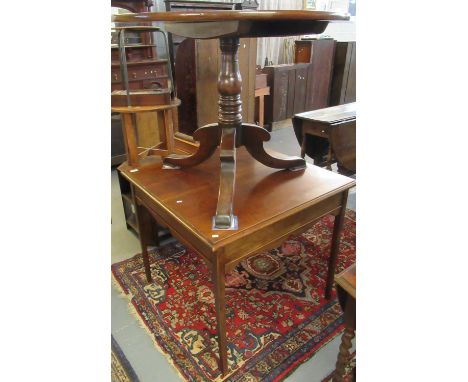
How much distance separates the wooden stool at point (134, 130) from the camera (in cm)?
145

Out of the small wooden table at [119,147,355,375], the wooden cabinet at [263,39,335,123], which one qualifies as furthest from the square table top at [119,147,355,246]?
the wooden cabinet at [263,39,335,123]

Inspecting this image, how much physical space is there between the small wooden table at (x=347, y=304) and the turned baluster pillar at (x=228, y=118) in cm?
34

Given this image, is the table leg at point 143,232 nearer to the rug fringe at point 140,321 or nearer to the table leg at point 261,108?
the rug fringe at point 140,321

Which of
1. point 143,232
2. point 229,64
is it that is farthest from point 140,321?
point 229,64

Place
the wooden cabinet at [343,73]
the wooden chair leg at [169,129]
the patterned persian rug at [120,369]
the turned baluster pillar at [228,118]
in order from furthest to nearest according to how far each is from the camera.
→ the wooden cabinet at [343,73] < the wooden chair leg at [169,129] < the patterned persian rug at [120,369] < the turned baluster pillar at [228,118]

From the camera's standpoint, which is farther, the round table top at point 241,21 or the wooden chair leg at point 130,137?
the wooden chair leg at point 130,137

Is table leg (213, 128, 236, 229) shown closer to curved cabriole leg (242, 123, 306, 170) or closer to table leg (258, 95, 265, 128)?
curved cabriole leg (242, 123, 306, 170)

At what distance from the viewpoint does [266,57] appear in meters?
4.52

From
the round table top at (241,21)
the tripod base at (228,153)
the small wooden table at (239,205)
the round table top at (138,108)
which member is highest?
the round table top at (241,21)

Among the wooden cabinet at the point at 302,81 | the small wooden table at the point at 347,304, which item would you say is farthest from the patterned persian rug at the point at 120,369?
the wooden cabinet at the point at 302,81

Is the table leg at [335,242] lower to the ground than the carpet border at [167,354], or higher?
higher

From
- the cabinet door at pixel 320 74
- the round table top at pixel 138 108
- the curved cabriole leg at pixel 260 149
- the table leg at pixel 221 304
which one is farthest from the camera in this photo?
the cabinet door at pixel 320 74

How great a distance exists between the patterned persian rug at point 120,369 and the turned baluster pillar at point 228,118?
2.29ft
